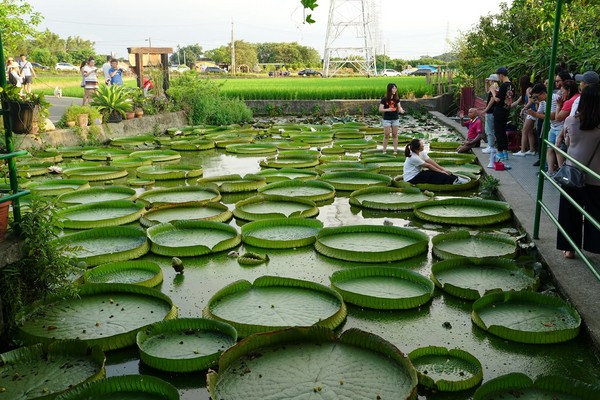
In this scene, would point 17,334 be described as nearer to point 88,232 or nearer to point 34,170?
point 88,232

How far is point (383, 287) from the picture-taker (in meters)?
4.59

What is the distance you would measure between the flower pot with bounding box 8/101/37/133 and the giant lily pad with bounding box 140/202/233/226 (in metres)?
2.44

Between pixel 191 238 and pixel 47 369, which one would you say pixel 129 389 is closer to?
pixel 47 369

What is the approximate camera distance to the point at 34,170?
943 centimetres

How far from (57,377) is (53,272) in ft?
3.35

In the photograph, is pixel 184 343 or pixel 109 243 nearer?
pixel 184 343

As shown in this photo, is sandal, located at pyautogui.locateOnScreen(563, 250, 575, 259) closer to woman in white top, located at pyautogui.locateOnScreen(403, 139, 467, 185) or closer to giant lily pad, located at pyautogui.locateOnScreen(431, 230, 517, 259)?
giant lily pad, located at pyautogui.locateOnScreen(431, 230, 517, 259)

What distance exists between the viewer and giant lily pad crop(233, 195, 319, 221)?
6.64m

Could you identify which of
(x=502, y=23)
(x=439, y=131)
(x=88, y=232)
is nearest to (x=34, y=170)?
(x=88, y=232)

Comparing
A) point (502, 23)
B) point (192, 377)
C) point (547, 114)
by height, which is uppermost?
point (502, 23)

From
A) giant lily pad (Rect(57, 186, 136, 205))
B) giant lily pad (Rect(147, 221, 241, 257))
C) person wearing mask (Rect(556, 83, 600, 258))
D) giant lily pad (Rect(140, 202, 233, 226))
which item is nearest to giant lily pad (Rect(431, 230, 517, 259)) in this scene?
person wearing mask (Rect(556, 83, 600, 258))

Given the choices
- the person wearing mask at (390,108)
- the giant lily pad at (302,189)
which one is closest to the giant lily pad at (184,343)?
the giant lily pad at (302,189)

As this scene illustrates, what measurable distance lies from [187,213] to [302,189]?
5.94 ft

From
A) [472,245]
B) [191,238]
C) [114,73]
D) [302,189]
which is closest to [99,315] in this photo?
[191,238]
